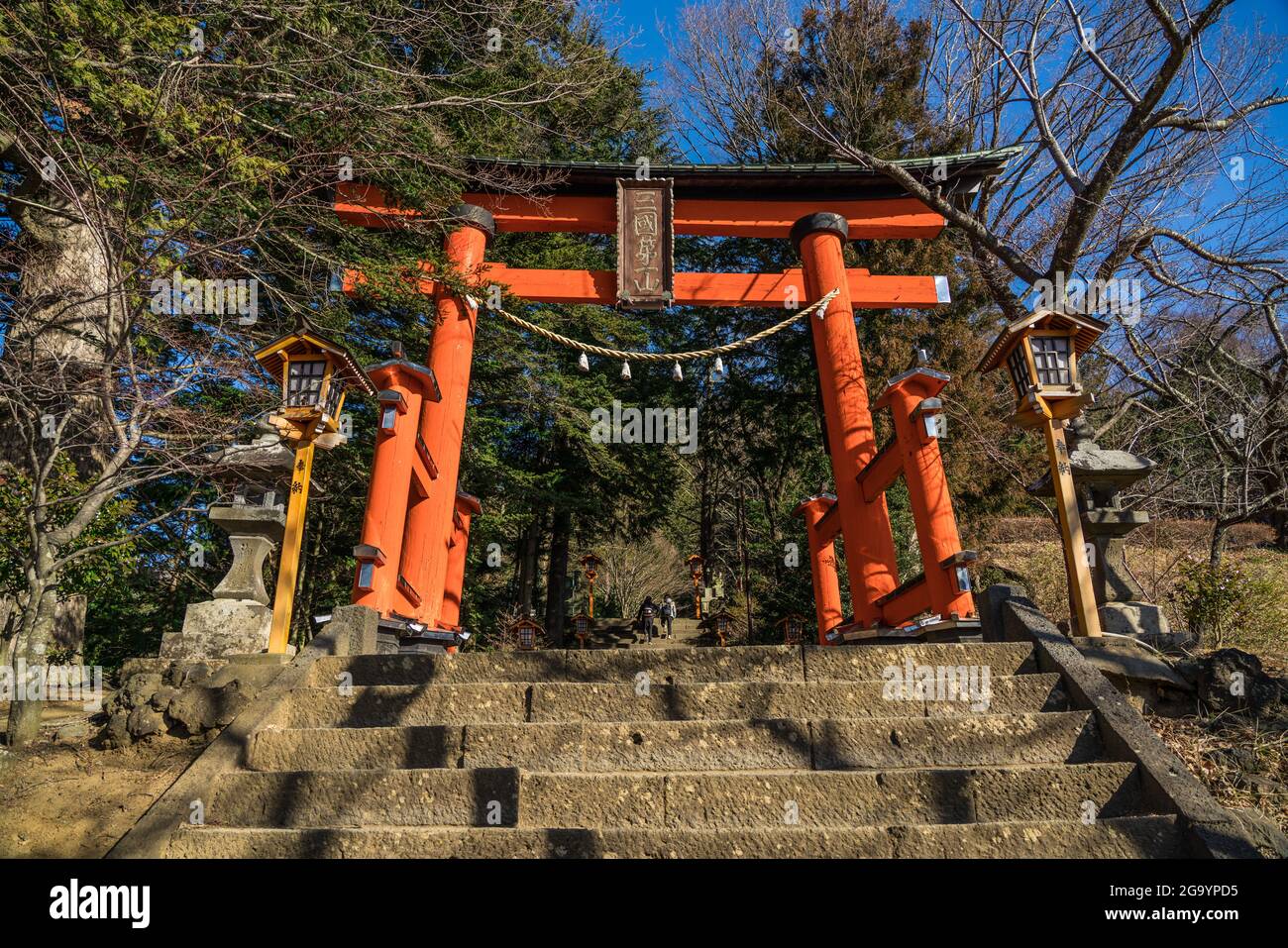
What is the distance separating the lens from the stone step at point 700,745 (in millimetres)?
3400

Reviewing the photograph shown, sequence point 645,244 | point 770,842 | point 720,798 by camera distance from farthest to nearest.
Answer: point 645,244 → point 720,798 → point 770,842

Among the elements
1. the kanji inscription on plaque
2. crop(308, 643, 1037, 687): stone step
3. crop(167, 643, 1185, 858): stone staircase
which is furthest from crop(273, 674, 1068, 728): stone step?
the kanji inscription on plaque

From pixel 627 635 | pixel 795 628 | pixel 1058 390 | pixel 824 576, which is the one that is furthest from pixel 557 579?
pixel 1058 390

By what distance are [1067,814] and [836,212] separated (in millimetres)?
6650

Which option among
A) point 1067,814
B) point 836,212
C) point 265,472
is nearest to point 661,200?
point 836,212

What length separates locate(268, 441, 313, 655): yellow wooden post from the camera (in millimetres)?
4520

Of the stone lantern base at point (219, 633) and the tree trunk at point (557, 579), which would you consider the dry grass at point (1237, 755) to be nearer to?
the stone lantern base at point (219, 633)

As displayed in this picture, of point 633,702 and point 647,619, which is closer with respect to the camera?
point 633,702

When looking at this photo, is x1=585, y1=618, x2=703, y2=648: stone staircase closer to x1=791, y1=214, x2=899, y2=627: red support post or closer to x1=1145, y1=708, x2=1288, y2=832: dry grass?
x1=791, y1=214, x2=899, y2=627: red support post

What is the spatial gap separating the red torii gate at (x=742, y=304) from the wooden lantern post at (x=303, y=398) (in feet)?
1.09

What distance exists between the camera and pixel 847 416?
23.1 ft

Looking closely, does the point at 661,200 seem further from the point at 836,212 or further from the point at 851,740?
the point at 851,740

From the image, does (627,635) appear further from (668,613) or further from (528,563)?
(528,563)

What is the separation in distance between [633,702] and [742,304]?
536cm
